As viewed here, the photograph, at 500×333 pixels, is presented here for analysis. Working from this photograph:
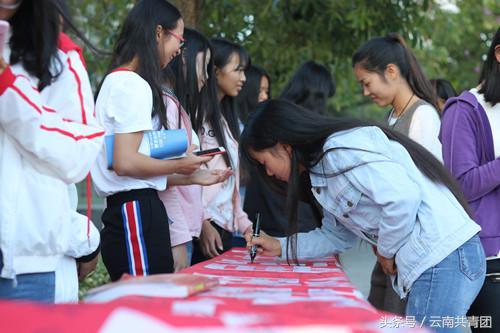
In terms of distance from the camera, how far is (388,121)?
447 cm

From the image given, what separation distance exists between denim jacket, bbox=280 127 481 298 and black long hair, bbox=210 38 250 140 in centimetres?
191

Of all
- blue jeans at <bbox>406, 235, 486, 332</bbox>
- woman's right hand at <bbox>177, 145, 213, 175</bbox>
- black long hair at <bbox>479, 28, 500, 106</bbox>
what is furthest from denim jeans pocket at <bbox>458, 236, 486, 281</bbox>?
woman's right hand at <bbox>177, 145, 213, 175</bbox>

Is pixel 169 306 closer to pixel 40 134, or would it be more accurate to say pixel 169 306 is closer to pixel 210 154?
pixel 40 134

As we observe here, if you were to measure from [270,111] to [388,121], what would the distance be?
1.61 meters

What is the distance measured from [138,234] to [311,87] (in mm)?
→ 2514

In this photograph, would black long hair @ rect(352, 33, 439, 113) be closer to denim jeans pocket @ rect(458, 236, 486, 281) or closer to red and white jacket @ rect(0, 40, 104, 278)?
denim jeans pocket @ rect(458, 236, 486, 281)

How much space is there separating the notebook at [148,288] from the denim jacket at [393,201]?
2.89ft

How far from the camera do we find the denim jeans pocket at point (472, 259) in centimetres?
286

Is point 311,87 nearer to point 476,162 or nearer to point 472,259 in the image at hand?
point 476,162

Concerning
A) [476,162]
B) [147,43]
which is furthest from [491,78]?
[147,43]

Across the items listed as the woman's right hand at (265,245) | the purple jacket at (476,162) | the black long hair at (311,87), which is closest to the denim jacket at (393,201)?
the purple jacket at (476,162)

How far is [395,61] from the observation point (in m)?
4.29

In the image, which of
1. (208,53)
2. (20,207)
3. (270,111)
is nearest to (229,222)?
(208,53)

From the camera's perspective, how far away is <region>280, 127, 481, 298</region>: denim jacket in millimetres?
2760
